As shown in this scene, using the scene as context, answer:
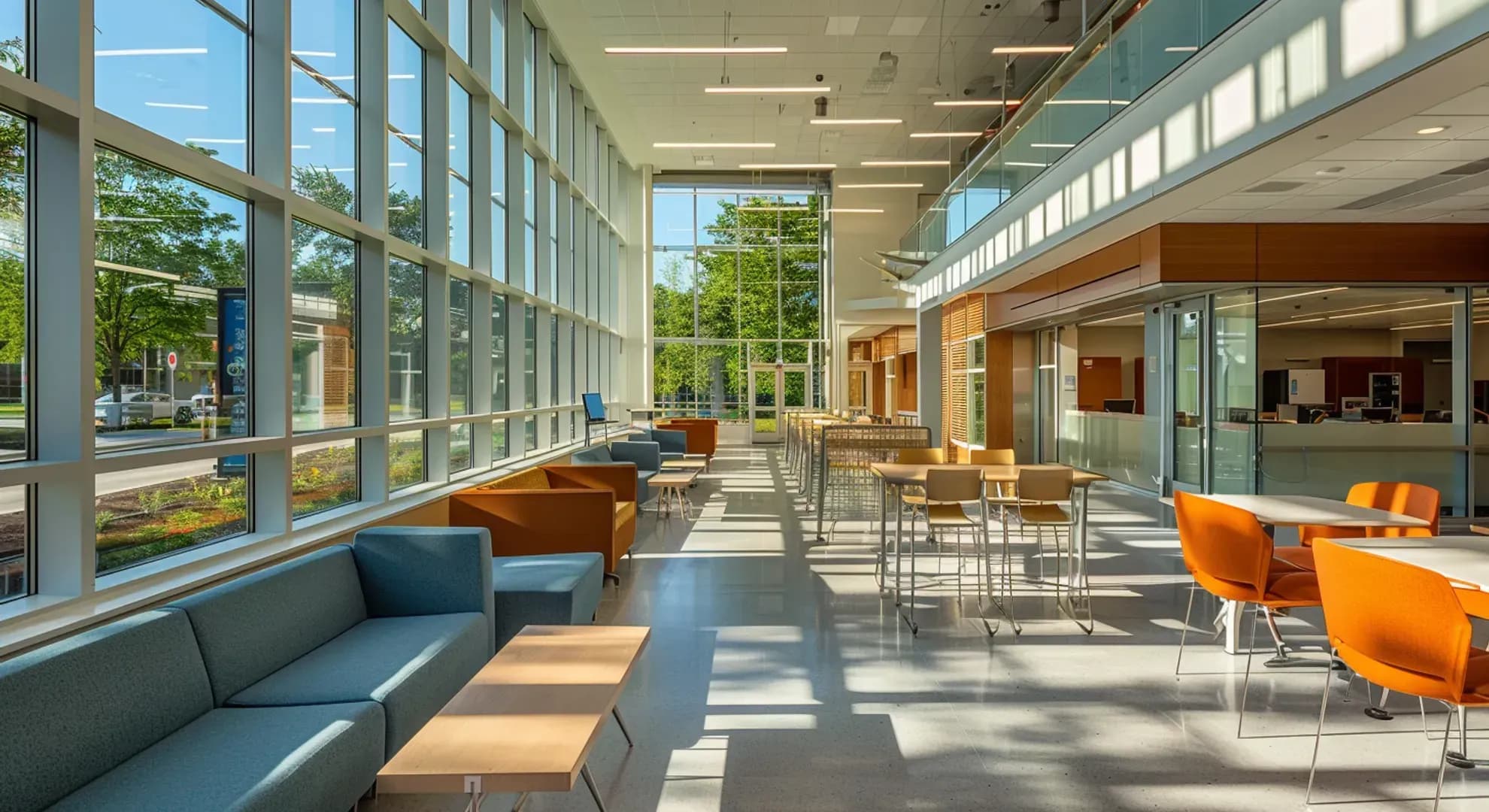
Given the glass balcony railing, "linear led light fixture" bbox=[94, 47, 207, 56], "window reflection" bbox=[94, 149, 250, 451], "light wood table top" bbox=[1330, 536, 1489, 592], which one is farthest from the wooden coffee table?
"light wood table top" bbox=[1330, 536, 1489, 592]

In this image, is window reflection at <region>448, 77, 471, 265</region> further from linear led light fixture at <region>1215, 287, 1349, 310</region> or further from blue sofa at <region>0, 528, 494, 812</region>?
linear led light fixture at <region>1215, 287, 1349, 310</region>

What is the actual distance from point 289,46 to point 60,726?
3.62 metres

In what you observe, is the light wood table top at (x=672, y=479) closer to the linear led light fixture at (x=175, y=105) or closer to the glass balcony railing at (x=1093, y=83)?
the glass balcony railing at (x=1093, y=83)

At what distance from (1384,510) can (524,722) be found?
16.0 feet

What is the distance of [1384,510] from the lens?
15.9 feet

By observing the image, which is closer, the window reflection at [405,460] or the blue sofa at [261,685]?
the blue sofa at [261,685]

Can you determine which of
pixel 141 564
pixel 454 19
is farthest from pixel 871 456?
pixel 141 564

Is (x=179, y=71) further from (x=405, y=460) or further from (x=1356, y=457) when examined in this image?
(x=1356, y=457)

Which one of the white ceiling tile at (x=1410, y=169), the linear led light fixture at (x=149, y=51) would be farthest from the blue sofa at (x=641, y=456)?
the white ceiling tile at (x=1410, y=169)

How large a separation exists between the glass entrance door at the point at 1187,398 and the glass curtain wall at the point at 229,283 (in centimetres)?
715

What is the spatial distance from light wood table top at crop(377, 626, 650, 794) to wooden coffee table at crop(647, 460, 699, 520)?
19.6 feet

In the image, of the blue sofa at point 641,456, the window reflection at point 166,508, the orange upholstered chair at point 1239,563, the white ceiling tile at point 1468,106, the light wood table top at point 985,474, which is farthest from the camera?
the blue sofa at point 641,456

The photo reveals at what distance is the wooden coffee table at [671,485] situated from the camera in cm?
928

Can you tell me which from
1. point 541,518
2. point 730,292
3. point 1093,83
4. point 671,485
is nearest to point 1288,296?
point 1093,83
